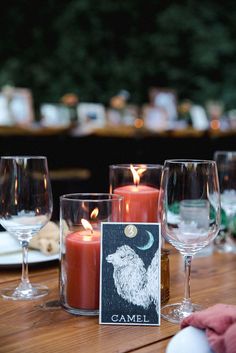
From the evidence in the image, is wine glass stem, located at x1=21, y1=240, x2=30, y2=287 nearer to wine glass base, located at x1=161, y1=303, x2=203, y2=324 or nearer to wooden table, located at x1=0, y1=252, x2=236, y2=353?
wooden table, located at x1=0, y1=252, x2=236, y2=353

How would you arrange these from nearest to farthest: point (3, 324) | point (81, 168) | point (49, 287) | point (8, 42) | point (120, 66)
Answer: point (3, 324) → point (49, 287) → point (81, 168) → point (8, 42) → point (120, 66)

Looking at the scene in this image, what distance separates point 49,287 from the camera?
919mm

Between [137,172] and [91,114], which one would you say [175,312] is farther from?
[91,114]

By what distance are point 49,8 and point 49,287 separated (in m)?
5.65

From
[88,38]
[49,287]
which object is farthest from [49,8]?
[49,287]

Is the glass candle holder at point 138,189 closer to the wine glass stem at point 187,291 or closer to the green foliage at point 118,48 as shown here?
the wine glass stem at point 187,291

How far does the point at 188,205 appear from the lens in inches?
31.4

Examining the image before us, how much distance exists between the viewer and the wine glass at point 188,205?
775mm

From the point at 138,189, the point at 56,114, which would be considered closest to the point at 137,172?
the point at 138,189

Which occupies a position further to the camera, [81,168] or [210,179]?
[81,168]

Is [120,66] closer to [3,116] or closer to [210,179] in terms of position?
[3,116]

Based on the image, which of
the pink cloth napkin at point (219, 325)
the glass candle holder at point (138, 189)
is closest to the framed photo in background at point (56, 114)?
the glass candle holder at point (138, 189)

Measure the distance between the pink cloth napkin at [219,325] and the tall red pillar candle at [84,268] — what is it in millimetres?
159

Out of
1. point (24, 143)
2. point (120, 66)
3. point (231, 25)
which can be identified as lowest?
point (24, 143)
